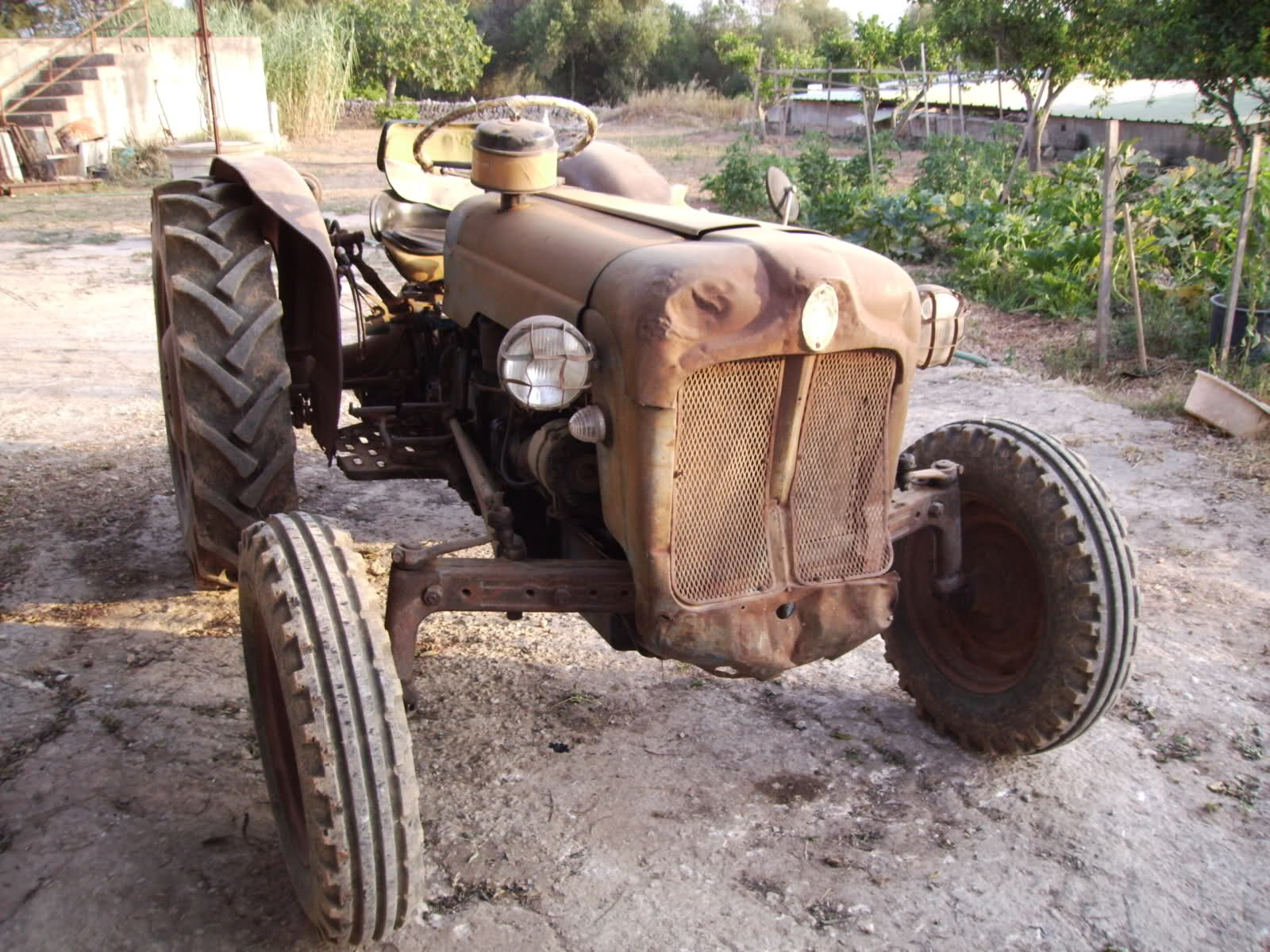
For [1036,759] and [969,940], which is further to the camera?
[1036,759]

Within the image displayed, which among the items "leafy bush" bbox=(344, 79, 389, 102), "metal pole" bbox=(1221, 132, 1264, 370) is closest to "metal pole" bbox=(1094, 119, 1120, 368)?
"metal pole" bbox=(1221, 132, 1264, 370)

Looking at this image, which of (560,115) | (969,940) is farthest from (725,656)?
(560,115)

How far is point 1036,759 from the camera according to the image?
10.6ft

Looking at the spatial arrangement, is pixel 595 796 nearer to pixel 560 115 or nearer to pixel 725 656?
pixel 725 656

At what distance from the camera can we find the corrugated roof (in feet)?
61.4

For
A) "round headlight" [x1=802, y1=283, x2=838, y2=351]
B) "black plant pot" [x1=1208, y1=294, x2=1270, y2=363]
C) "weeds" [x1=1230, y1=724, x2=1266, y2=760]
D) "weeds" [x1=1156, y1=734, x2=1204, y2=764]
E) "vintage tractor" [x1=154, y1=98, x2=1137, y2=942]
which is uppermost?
"round headlight" [x1=802, y1=283, x2=838, y2=351]

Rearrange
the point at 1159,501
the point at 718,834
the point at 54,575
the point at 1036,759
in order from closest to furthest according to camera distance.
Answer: the point at 718,834
the point at 1036,759
the point at 54,575
the point at 1159,501

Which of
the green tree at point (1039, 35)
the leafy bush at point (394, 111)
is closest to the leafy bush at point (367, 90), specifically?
the leafy bush at point (394, 111)

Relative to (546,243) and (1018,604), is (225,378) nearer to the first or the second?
(546,243)

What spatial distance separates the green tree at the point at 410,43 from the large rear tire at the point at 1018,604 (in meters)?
27.6

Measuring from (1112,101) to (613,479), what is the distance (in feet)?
74.0

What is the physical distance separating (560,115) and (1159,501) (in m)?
3.23

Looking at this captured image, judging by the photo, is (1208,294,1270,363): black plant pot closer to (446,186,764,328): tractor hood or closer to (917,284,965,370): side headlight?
(917,284,965,370): side headlight

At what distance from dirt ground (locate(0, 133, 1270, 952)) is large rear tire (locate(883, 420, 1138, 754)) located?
17 cm
